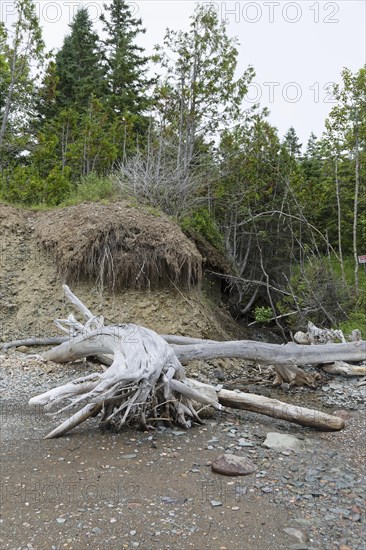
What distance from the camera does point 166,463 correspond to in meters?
4.54

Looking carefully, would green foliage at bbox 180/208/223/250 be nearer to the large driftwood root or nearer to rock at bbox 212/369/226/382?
rock at bbox 212/369/226/382

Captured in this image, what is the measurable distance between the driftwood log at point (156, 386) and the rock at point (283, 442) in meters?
0.52

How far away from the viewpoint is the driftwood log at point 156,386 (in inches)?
203

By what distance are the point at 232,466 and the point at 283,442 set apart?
1.07 m

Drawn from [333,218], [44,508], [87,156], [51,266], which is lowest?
[44,508]

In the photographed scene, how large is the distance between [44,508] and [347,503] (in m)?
2.51

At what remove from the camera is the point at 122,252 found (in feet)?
32.0

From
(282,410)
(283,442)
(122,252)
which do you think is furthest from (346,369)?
(122,252)

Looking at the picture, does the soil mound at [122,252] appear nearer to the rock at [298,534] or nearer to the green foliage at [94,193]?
the green foliage at [94,193]

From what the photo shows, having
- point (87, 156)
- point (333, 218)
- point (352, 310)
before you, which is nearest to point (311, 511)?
point (352, 310)

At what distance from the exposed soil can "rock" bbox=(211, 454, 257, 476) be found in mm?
73

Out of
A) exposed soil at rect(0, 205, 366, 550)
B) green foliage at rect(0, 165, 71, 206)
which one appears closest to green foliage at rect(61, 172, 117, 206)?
green foliage at rect(0, 165, 71, 206)

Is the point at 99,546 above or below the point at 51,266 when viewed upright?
below

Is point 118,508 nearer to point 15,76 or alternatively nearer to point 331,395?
point 331,395
